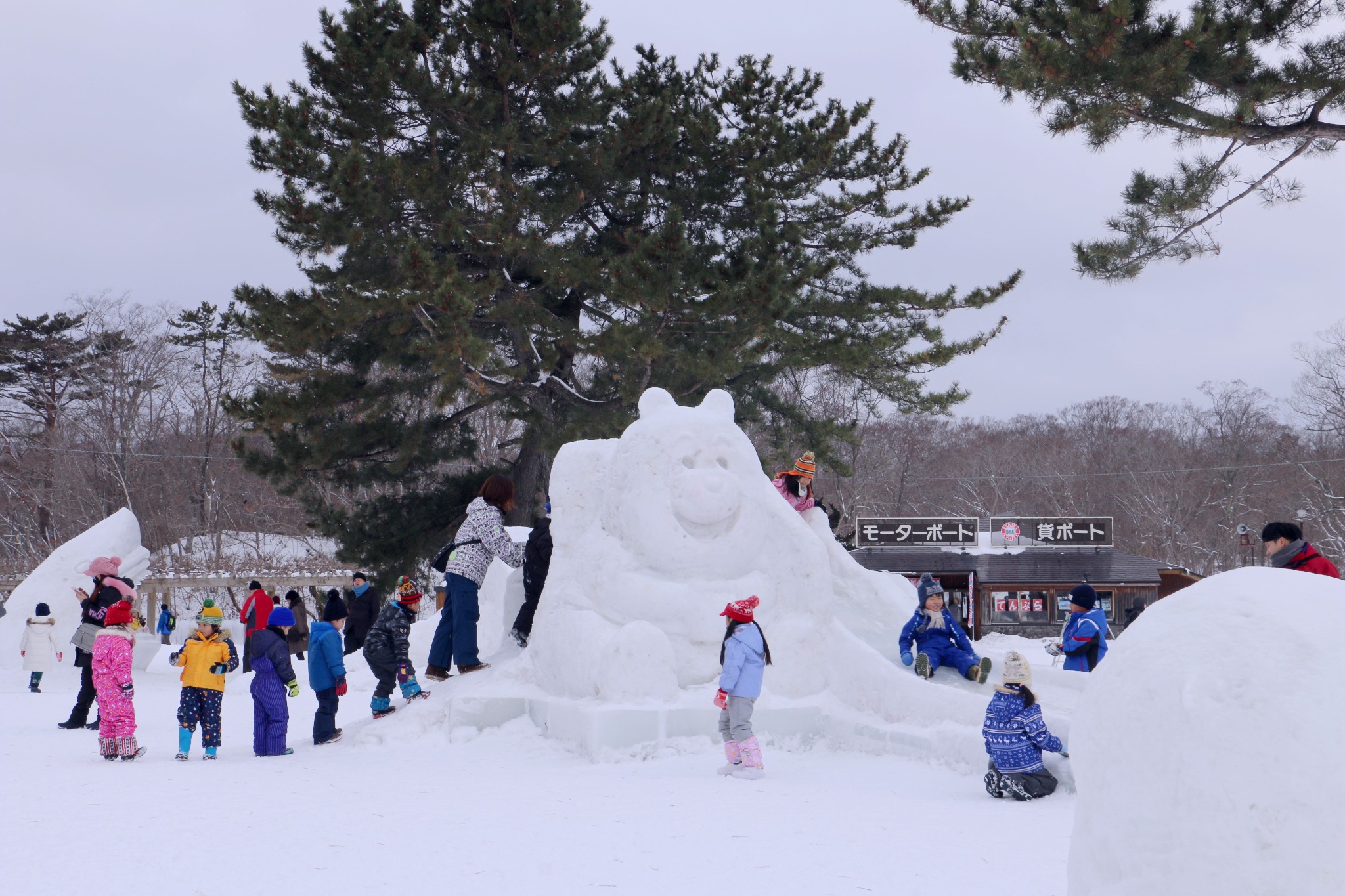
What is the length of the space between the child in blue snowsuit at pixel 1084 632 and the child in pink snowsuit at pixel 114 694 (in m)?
7.00

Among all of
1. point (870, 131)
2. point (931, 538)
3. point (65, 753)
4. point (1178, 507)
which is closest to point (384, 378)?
point (870, 131)

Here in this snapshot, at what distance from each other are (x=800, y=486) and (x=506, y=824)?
512 cm

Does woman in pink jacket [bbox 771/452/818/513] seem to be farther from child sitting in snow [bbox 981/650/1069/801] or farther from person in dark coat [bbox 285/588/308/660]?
person in dark coat [bbox 285/588/308/660]

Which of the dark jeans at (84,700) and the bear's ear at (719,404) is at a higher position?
the bear's ear at (719,404)

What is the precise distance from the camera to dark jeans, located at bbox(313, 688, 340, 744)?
25.6ft

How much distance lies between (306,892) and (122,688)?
4.19 metres

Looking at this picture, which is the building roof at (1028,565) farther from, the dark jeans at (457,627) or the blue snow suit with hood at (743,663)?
the blue snow suit with hood at (743,663)

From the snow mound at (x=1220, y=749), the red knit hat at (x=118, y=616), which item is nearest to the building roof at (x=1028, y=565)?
the red knit hat at (x=118, y=616)

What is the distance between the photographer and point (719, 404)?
8.22 meters

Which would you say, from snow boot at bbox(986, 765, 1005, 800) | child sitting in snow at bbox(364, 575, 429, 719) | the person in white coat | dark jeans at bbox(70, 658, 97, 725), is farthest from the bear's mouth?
the person in white coat

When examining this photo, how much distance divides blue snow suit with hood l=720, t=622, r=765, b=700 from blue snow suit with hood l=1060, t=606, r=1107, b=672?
317 cm

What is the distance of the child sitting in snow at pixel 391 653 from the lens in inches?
316

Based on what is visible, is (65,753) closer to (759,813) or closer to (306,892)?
(306,892)

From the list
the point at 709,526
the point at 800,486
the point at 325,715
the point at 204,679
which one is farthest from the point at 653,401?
the point at 204,679
